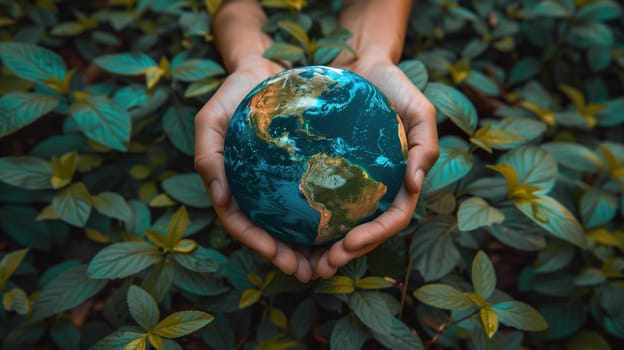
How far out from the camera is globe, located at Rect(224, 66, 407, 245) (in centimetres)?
155

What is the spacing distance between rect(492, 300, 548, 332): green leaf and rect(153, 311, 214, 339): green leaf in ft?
3.42

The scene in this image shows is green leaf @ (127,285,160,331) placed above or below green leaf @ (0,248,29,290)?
above

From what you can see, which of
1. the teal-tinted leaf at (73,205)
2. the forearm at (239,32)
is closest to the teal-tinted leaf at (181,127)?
the forearm at (239,32)

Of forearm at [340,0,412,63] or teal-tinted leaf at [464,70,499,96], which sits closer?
forearm at [340,0,412,63]

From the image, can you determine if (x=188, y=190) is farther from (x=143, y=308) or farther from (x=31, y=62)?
(x=31, y=62)

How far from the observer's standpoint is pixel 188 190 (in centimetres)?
208

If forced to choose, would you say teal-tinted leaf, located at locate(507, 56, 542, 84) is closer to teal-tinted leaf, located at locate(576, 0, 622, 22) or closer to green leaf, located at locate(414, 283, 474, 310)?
teal-tinted leaf, located at locate(576, 0, 622, 22)

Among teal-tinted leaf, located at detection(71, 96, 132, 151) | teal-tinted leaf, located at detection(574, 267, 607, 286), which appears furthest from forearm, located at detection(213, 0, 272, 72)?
teal-tinted leaf, located at detection(574, 267, 607, 286)

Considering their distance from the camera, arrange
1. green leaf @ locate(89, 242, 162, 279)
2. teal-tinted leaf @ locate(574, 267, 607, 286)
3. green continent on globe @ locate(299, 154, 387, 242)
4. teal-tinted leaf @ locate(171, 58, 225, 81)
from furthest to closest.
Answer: teal-tinted leaf @ locate(171, 58, 225, 81)
teal-tinted leaf @ locate(574, 267, 607, 286)
green leaf @ locate(89, 242, 162, 279)
green continent on globe @ locate(299, 154, 387, 242)

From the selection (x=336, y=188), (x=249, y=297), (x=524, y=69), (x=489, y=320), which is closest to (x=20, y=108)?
(x=249, y=297)

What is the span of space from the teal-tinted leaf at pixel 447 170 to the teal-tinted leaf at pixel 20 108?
1.61m

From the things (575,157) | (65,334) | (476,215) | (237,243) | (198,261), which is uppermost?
(476,215)

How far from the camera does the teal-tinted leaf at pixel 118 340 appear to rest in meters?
1.54

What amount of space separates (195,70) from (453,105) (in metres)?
1.15
